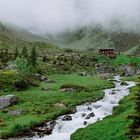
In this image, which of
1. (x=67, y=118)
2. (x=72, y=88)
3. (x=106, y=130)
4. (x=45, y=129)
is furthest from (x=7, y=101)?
(x=106, y=130)

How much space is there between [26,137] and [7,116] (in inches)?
550

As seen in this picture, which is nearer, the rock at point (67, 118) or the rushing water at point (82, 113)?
the rushing water at point (82, 113)

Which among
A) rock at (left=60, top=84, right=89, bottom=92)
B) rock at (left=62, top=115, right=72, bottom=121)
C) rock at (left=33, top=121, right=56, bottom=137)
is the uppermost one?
rock at (left=60, top=84, right=89, bottom=92)

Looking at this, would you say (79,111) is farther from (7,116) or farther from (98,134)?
(98,134)

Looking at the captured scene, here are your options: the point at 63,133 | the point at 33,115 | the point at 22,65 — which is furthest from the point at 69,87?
the point at 63,133

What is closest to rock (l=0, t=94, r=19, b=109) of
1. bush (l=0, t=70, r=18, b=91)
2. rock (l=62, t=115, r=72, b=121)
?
rock (l=62, t=115, r=72, b=121)

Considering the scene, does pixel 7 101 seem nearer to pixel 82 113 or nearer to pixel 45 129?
pixel 82 113

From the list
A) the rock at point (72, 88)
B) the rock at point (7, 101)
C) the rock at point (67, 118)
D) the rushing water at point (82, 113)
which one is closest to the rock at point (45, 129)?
the rushing water at point (82, 113)

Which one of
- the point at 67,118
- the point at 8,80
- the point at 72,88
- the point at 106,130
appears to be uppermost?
the point at 8,80

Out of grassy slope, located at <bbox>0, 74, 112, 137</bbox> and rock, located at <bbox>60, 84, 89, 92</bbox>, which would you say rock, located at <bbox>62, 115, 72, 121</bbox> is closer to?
grassy slope, located at <bbox>0, 74, 112, 137</bbox>

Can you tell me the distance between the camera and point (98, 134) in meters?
66.7

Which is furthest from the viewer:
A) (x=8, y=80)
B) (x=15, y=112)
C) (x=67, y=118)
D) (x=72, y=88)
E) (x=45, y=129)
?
(x=8, y=80)

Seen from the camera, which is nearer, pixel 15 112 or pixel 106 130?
pixel 106 130

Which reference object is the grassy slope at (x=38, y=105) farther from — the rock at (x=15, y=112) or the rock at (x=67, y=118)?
the rock at (x=67, y=118)
